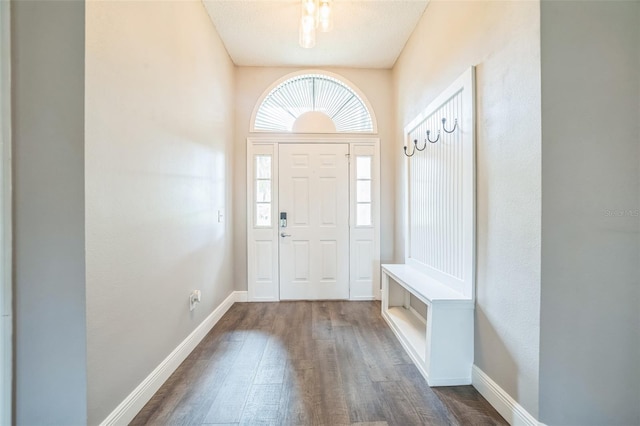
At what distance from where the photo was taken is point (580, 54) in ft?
4.23

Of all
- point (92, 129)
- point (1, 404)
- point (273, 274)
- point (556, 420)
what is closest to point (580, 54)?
point (556, 420)

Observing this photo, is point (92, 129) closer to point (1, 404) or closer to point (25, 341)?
point (25, 341)

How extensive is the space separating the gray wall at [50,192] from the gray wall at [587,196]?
6.74ft

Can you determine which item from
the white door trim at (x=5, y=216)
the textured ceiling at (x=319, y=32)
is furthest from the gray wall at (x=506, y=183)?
the white door trim at (x=5, y=216)

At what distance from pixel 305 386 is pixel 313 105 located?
3071 millimetres

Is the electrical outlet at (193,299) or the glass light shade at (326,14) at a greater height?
the glass light shade at (326,14)

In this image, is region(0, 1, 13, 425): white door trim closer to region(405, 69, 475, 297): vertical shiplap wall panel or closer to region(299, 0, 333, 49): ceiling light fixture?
region(299, 0, 333, 49): ceiling light fixture

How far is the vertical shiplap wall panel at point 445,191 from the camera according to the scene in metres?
1.83

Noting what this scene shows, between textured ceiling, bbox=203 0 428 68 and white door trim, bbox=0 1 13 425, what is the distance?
1769 millimetres

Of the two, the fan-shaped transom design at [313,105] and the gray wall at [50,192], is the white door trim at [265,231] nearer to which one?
the fan-shaped transom design at [313,105]

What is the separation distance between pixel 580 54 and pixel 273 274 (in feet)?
10.6

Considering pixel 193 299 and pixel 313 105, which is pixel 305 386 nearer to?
pixel 193 299

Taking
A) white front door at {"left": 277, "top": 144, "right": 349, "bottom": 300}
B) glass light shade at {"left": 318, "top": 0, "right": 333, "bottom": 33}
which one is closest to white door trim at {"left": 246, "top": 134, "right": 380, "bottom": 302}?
white front door at {"left": 277, "top": 144, "right": 349, "bottom": 300}

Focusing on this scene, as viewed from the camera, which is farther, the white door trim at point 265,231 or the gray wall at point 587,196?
the white door trim at point 265,231
